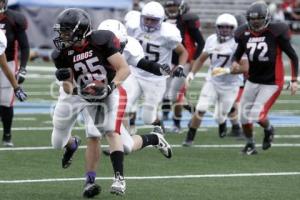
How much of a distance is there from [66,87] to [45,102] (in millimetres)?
8547

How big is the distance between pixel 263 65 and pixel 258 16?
543 millimetres

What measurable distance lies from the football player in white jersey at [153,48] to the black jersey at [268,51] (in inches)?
30.8

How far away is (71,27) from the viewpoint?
688 cm

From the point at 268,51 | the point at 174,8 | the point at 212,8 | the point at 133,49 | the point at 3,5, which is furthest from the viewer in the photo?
the point at 212,8

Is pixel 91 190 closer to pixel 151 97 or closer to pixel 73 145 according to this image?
pixel 73 145

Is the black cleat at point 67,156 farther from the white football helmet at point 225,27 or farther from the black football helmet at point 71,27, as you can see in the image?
the white football helmet at point 225,27

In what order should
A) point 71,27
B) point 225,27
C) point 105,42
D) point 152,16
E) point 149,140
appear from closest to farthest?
point 71,27 < point 105,42 < point 149,140 < point 152,16 < point 225,27

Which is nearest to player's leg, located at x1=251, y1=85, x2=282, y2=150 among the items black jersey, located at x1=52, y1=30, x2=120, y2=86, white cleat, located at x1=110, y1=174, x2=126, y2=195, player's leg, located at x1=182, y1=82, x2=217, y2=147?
player's leg, located at x1=182, y1=82, x2=217, y2=147

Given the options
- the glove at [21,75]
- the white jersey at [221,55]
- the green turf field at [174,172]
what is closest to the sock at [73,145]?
the green turf field at [174,172]

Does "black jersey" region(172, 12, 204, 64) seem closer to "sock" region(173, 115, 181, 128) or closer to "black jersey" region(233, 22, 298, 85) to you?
"sock" region(173, 115, 181, 128)

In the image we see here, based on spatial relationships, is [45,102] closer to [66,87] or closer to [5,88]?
[5,88]

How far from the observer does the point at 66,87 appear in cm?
724

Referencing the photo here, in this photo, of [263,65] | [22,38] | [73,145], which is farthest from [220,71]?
[73,145]

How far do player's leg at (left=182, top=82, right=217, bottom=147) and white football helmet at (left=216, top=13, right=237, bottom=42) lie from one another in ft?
1.85
